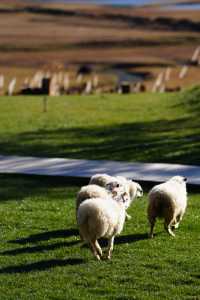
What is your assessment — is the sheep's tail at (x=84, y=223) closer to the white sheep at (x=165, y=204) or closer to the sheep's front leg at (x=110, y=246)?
the sheep's front leg at (x=110, y=246)

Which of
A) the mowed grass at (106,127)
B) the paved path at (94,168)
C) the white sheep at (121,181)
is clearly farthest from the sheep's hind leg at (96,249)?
the mowed grass at (106,127)

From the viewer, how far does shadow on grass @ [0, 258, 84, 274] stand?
12.7 metres

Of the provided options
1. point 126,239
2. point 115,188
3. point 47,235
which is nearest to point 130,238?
point 126,239

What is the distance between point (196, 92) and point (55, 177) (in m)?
18.3

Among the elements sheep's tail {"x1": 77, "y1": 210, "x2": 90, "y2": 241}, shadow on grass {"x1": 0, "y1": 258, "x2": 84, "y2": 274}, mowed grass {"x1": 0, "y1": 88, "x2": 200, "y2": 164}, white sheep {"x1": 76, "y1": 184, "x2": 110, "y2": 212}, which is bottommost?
mowed grass {"x1": 0, "y1": 88, "x2": 200, "y2": 164}

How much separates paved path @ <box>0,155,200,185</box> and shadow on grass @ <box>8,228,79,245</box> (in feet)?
14.3

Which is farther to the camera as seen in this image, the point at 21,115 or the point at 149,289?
the point at 21,115

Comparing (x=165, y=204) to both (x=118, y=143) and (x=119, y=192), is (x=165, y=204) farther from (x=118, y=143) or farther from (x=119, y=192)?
(x=118, y=143)

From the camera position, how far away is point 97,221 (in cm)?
1277

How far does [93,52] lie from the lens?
6625 centimetres

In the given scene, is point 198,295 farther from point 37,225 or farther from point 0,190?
point 0,190

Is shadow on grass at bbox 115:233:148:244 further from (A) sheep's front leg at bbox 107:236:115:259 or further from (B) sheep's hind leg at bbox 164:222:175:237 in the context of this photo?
(A) sheep's front leg at bbox 107:236:115:259

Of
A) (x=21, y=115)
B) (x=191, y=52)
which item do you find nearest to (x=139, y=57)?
(x=191, y=52)

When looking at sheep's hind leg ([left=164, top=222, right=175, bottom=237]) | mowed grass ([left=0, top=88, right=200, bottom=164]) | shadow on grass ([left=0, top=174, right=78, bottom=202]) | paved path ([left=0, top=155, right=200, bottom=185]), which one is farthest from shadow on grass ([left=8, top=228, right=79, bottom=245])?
mowed grass ([left=0, top=88, right=200, bottom=164])
